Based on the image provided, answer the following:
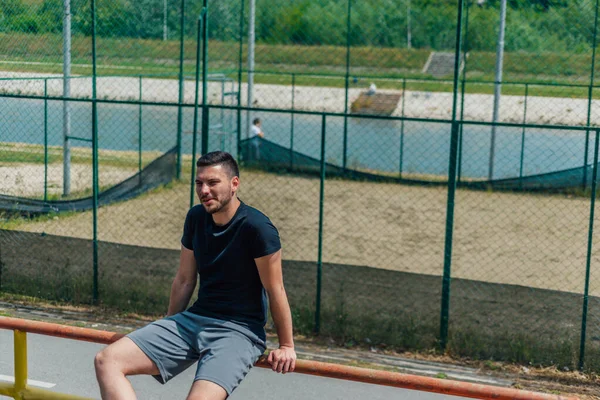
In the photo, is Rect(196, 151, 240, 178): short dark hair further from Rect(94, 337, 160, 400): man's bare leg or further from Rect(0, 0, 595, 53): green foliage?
Rect(0, 0, 595, 53): green foliage

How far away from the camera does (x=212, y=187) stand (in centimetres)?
450

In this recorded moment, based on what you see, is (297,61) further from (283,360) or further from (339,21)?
(283,360)

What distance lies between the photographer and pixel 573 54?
820 inches

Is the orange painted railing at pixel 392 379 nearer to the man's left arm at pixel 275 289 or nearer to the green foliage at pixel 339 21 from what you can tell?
the man's left arm at pixel 275 289

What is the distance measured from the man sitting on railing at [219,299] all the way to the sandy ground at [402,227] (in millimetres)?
7715

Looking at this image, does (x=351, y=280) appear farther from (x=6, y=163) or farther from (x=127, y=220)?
(x=127, y=220)

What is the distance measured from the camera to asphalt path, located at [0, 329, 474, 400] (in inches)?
313

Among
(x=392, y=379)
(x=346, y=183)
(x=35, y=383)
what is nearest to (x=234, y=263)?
(x=392, y=379)

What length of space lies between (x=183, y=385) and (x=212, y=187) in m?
4.04

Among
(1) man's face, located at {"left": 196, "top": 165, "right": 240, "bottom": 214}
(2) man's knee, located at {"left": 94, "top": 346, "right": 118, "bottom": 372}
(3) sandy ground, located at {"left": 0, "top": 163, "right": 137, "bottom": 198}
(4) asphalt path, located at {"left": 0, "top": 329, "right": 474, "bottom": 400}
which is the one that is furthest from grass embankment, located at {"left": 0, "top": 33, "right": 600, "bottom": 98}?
(2) man's knee, located at {"left": 94, "top": 346, "right": 118, "bottom": 372}

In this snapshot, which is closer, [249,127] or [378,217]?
[378,217]

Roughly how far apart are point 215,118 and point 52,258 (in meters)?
15.7

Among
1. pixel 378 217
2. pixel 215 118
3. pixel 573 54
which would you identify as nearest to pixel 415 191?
pixel 378 217

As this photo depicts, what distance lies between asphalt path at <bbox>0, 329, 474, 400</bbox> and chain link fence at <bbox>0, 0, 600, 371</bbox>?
1.52 metres
